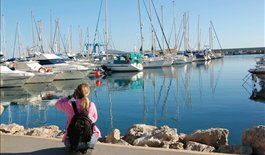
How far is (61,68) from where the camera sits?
123 feet

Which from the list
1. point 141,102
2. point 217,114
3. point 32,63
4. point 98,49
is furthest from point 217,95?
point 98,49

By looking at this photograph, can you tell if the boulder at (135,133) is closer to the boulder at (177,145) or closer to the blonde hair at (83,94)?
the boulder at (177,145)

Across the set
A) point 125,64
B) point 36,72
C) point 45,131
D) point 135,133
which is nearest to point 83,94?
point 135,133

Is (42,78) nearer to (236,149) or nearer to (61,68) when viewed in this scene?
(61,68)

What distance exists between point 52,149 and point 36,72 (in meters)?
28.9

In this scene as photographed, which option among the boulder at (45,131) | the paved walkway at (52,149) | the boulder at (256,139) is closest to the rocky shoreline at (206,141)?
the boulder at (256,139)

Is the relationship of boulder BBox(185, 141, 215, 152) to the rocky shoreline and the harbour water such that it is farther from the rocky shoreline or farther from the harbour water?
the harbour water

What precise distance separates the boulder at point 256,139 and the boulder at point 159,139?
164cm

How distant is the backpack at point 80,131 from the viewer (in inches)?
199

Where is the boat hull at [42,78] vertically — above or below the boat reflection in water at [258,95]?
above

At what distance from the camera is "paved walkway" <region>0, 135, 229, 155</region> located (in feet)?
18.3

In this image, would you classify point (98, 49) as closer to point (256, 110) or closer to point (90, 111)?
point (256, 110)

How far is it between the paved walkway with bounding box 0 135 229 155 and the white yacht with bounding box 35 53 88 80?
30563 mm

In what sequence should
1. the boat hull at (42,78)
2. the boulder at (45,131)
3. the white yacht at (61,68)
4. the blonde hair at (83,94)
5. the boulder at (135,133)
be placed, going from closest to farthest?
the blonde hair at (83,94)
the boulder at (135,133)
the boulder at (45,131)
the boat hull at (42,78)
the white yacht at (61,68)
